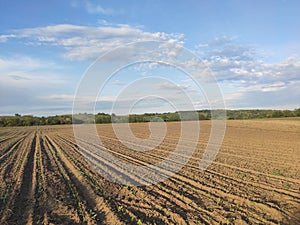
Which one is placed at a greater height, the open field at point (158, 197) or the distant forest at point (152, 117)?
the distant forest at point (152, 117)

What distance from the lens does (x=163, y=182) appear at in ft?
28.5

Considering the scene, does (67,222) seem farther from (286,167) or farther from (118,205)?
(286,167)

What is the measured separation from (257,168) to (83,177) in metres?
6.41

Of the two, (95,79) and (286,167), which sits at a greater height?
(95,79)

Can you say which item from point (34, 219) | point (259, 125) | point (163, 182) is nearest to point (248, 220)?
point (163, 182)

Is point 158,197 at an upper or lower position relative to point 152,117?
lower

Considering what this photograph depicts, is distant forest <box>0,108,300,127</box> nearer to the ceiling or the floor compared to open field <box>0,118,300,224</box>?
nearer to the ceiling

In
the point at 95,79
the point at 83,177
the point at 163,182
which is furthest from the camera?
the point at 95,79

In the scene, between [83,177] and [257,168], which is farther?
[257,168]

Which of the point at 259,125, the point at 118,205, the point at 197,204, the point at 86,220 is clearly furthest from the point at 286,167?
the point at 259,125

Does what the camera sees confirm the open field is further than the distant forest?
No

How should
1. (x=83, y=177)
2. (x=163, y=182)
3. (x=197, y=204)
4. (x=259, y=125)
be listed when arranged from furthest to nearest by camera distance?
(x=259, y=125) < (x=83, y=177) < (x=163, y=182) < (x=197, y=204)

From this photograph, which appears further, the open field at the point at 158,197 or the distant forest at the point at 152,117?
the distant forest at the point at 152,117

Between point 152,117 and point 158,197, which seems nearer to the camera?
point 158,197
